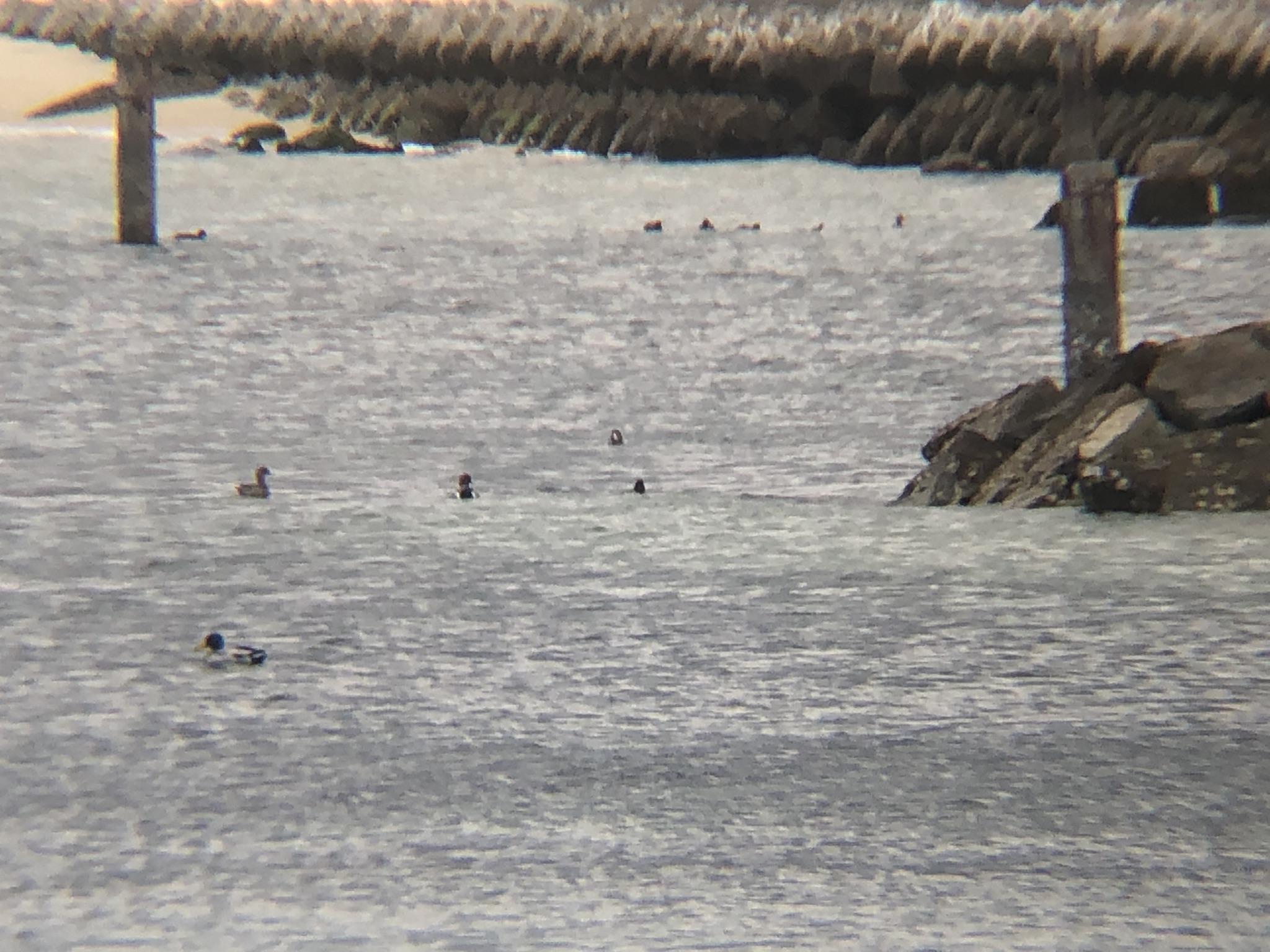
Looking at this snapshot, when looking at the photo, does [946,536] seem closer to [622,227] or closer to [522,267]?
[522,267]

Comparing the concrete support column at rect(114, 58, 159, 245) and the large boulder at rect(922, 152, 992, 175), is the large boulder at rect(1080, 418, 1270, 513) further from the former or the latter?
the large boulder at rect(922, 152, 992, 175)

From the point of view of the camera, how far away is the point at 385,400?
4602mm

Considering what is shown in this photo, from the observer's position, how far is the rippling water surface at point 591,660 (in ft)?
5.41

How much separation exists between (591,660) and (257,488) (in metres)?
1.20

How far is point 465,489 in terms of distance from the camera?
3.45 meters

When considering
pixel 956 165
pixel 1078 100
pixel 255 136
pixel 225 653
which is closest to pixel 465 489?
pixel 225 653

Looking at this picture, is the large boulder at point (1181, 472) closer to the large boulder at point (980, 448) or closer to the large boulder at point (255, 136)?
the large boulder at point (980, 448)

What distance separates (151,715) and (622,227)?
19.3ft

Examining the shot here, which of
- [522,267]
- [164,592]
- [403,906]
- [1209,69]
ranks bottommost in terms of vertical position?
[403,906]

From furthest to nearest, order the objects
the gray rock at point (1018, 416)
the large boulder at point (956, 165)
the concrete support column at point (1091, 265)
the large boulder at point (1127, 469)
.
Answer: the large boulder at point (956, 165) → the concrete support column at point (1091, 265) → the gray rock at point (1018, 416) → the large boulder at point (1127, 469)

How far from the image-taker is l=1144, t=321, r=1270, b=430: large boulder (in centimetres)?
327

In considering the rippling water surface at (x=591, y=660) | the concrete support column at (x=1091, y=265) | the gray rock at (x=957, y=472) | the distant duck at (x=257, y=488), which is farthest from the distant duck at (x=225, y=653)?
the concrete support column at (x=1091, y=265)

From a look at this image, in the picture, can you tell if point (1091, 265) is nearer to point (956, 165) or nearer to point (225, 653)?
point (225, 653)

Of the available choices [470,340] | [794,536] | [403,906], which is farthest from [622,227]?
[403,906]
